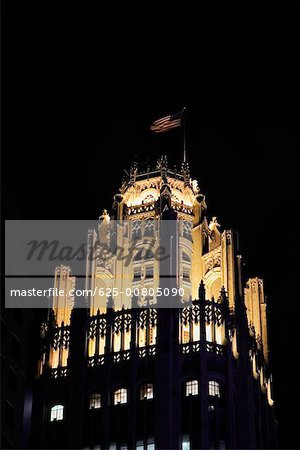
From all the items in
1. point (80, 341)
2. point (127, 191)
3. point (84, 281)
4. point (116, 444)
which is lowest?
point (116, 444)

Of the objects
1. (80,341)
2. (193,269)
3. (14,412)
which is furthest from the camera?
(193,269)

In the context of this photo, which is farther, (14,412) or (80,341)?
(80,341)

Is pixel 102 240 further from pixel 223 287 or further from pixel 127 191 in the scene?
pixel 223 287

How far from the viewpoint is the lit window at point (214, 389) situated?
9908 cm

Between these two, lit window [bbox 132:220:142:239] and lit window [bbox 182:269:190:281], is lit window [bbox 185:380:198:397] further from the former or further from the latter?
lit window [bbox 132:220:142:239]

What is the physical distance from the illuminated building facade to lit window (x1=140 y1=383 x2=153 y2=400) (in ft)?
0.28

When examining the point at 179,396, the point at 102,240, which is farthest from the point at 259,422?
the point at 102,240

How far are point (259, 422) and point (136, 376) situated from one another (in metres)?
12.0

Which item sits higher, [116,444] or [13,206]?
[13,206]

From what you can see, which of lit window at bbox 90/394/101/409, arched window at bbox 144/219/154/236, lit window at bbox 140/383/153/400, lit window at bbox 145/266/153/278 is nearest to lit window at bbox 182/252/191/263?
lit window at bbox 145/266/153/278

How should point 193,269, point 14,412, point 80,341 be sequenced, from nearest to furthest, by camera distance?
point 14,412
point 80,341
point 193,269

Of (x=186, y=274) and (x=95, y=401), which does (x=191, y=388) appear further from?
(x=186, y=274)

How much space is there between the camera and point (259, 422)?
103312mm

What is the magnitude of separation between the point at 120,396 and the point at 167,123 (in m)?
29.5
